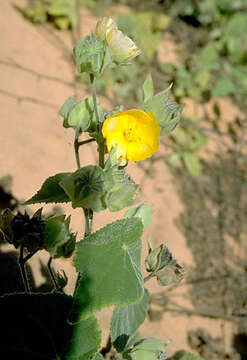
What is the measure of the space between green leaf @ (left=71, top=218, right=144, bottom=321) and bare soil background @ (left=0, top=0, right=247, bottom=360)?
0.42m

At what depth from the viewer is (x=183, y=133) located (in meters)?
2.54

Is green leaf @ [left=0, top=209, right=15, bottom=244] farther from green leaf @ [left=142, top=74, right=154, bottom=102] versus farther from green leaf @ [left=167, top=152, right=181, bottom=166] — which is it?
green leaf @ [left=167, top=152, right=181, bottom=166]

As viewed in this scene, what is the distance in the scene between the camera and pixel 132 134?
0.94m

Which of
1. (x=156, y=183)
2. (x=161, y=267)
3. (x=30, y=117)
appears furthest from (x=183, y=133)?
(x=161, y=267)

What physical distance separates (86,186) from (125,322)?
1.26ft

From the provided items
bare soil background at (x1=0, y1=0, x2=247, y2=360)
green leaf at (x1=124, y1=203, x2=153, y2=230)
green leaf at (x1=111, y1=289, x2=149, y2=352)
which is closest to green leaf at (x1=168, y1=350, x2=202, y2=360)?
bare soil background at (x1=0, y1=0, x2=247, y2=360)

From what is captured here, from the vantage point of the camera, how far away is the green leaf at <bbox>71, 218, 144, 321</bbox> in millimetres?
833

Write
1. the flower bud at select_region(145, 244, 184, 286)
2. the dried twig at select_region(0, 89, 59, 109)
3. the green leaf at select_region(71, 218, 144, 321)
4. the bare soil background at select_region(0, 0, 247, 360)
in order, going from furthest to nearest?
the dried twig at select_region(0, 89, 59, 109), the bare soil background at select_region(0, 0, 247, 360), the flower bud at select_region(145, 244, 184, 286), the green leaf at select_region(71, 218, 144, 321)

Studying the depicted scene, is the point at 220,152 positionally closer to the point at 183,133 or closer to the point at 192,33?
the point at 183,133

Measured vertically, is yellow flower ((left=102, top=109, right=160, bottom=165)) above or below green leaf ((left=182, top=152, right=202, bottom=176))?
above

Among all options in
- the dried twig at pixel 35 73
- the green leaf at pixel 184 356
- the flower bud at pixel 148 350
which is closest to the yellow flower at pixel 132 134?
the flower bud at pixel 148 350

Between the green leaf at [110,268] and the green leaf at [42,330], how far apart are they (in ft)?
0.53

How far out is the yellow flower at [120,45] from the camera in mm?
953

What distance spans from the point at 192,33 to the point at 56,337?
275 cm
